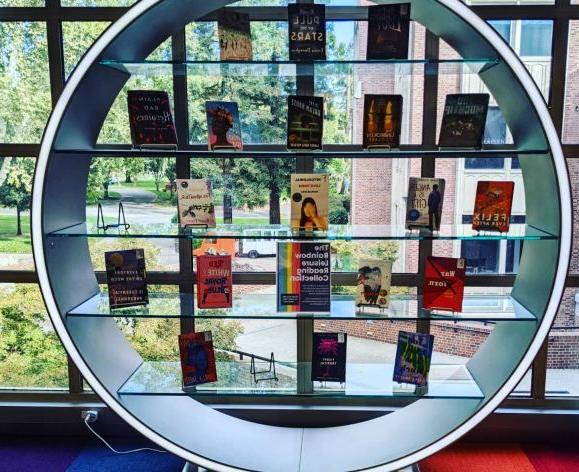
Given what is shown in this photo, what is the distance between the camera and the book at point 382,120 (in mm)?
2240

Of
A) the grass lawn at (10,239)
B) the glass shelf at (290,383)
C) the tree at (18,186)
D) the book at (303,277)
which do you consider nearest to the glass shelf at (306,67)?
the book at (303,277)

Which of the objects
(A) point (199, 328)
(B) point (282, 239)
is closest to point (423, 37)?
(B) point (282, 239)

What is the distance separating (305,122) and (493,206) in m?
0.86

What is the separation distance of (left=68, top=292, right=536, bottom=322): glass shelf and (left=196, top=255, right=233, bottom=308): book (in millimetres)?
37

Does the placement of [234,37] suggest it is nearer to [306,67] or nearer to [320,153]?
[306,67]

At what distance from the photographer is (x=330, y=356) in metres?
2.43

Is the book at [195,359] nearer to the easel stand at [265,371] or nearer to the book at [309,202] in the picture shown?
the easel stand at [265,371]

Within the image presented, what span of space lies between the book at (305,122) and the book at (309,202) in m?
0.14

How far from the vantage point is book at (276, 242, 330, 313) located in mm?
2357

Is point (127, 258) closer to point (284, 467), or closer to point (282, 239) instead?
point (282, 239)

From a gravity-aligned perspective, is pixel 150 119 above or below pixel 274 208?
above

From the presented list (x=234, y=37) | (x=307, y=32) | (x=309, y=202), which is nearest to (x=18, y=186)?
(x=234, y=37)

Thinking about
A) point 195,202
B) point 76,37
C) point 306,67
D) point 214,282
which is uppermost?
point 76,37

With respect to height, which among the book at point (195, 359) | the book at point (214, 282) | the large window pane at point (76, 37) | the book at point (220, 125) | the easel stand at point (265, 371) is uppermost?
the large window pane at point (76, 37)
